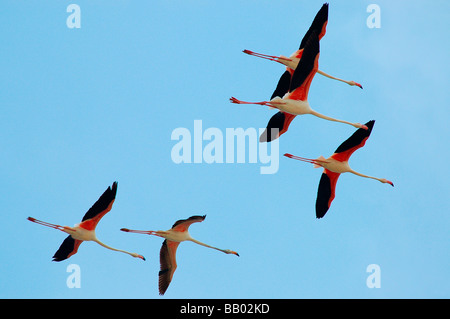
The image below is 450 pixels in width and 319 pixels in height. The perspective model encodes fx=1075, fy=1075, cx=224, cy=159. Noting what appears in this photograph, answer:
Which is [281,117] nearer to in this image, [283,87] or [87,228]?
[283,87]

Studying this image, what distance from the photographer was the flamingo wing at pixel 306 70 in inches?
1126

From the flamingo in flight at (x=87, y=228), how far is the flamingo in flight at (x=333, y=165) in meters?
5.28

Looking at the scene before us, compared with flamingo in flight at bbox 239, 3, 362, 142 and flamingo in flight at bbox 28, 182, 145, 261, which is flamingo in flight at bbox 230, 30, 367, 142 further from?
flamingo in flight at bbox 28, 182, 145, 261

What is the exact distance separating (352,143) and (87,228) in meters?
8.11

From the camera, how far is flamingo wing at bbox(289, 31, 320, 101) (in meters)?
28.6

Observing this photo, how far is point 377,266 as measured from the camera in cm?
3077

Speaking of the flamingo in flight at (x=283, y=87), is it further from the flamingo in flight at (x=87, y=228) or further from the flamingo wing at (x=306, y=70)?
the flamingo in flight at (x=87, y=228)

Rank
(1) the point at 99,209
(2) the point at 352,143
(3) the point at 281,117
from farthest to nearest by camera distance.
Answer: (3) the point at 281,117
(2) the point at 352,143
(1) the point at 99,209

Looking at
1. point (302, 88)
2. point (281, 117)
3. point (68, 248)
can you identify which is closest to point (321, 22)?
point (302, 88)

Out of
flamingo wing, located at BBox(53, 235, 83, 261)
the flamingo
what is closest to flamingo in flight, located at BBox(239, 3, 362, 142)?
the flamingo

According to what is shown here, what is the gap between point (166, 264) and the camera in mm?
32031

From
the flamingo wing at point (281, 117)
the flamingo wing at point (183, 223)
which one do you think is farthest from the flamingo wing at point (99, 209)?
the flamingo wing at point (281, 117)
